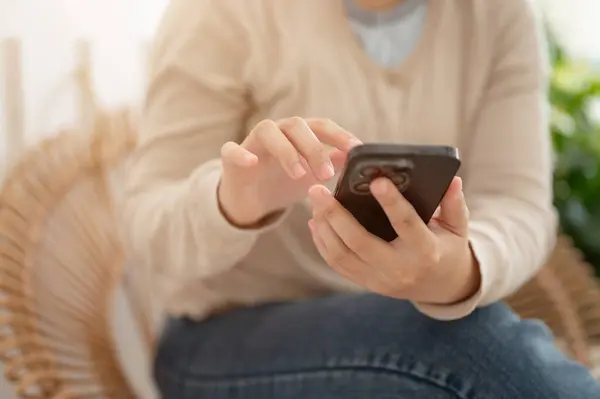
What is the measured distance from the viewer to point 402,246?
18.8 inches

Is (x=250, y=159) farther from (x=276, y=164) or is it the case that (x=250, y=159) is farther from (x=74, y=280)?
(x=74, y=280)

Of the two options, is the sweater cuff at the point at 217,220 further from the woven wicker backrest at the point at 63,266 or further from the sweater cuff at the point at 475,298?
the woven wicker backrest at the point at 63,266

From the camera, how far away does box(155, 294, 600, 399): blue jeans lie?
0.52m

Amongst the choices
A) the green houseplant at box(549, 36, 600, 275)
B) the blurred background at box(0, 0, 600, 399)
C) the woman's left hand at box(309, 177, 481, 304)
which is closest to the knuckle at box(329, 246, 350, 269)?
the woman's left hand at box(309, 177, 481, 304)

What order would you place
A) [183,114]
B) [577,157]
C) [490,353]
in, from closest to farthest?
[490,353], [183,114], [577,157]

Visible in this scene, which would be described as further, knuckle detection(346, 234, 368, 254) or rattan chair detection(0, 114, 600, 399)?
rattan chair detection(0, 114, 600, 399)

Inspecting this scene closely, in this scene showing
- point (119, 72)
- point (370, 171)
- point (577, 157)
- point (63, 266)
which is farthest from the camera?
point (577, 157)

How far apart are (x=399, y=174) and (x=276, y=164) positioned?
109 millimetres

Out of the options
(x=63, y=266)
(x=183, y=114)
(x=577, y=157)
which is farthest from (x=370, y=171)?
(x=577, y=157)

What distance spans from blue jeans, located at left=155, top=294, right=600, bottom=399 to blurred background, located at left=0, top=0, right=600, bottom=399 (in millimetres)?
289

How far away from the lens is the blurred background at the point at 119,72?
2.62 feet

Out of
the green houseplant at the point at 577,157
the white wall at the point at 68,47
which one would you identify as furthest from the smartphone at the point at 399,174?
the green houseplant at the point at 577,157

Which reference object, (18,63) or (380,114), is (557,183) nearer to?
(380,114)

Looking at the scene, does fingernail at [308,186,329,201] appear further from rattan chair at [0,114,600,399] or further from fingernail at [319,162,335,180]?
rattan chair at [0,114,600,399]
